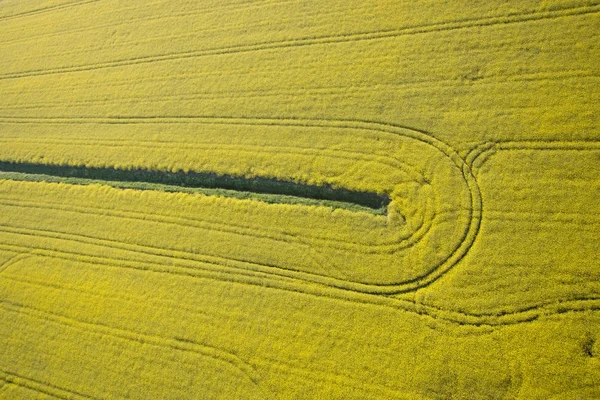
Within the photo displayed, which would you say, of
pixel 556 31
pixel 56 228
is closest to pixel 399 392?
pixel 556 31

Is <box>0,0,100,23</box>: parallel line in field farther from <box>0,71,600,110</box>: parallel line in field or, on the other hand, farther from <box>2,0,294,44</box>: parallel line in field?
<box>0,71,600,110</box>: parallel line in field

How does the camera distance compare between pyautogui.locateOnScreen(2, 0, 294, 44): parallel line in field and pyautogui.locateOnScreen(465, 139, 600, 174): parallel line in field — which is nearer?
pyautogui.locateOnScreen(465, 139, 600, 174): parallel line in field

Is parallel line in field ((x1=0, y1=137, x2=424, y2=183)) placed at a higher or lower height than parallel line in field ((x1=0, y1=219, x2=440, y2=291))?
higher

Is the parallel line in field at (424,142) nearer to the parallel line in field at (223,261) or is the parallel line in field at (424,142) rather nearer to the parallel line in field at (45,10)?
the parallel line in field at (223,261)

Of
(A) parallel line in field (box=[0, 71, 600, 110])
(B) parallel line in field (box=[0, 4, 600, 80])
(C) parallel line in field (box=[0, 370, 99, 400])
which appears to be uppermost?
(B) parallel line in field (box=[0, 4, 600, 80])

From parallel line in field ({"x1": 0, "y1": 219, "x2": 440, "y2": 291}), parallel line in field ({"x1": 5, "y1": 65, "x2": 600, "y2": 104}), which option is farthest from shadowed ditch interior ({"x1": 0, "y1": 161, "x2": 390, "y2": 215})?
parallel line in field ({"x1": 5, "y1": 65, "x2": 600, "y2": 104})

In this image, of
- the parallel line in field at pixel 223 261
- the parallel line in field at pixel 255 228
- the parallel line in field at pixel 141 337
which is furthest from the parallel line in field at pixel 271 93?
the parallel line in field at pixel 141 337
